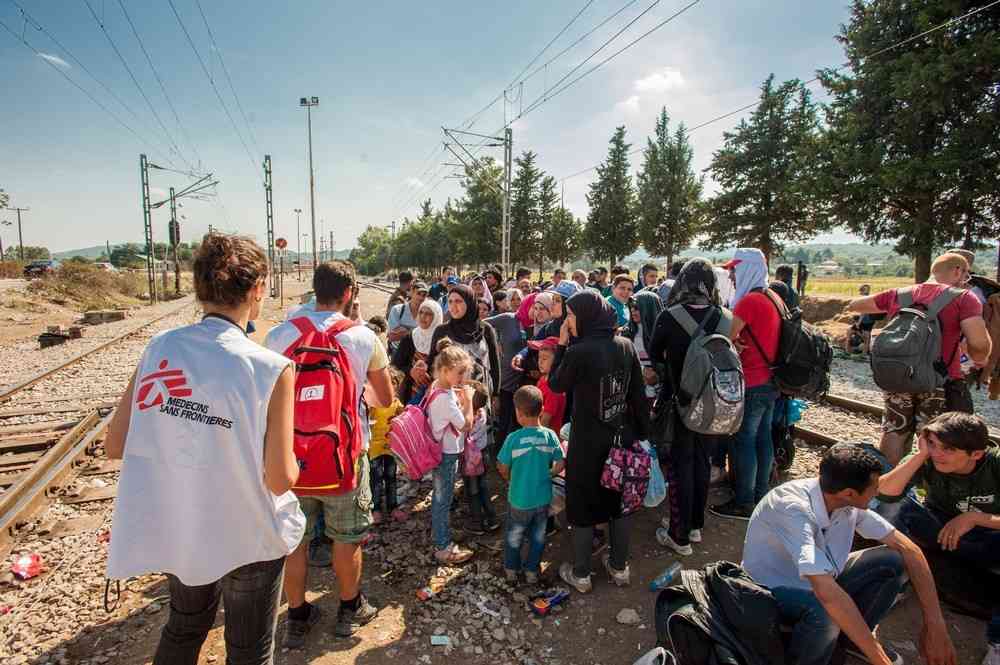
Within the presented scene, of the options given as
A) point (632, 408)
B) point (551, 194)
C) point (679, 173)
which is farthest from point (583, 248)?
point (632, 408)

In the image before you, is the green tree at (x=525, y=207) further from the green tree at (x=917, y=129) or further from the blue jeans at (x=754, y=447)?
the blue jeans at (x=754, y=447)

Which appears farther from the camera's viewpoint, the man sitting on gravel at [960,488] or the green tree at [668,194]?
the green tree at [668,194]

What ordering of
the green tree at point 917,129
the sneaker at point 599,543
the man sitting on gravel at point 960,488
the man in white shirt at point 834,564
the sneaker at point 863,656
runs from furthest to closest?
the green tree at point 917,129, the sneaker at point 599,543, the man sitting on gravel at point 960,488, the sneaker at point 863,656, the man in white shirt at point 834,564

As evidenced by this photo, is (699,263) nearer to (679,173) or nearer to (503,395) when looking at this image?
(503,395)

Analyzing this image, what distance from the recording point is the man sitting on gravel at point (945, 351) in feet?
11.5

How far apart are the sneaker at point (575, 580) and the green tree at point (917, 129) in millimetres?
16961

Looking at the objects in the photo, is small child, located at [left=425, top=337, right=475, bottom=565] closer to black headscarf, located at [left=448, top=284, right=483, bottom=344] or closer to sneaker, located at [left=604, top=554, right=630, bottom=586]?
black headscarf, located at [left=448, top=284, right=483, bottom=344]

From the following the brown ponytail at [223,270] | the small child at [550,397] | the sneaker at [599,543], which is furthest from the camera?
the small child at [550,397]

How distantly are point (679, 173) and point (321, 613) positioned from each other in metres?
28.4

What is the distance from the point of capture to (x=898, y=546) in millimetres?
2475

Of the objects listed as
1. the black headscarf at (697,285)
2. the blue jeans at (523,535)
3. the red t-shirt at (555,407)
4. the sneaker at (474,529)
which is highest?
the black headscarf at (697,285)

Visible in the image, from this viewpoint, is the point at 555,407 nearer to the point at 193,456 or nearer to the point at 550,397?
the point at 550,397

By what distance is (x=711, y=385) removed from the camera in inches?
130

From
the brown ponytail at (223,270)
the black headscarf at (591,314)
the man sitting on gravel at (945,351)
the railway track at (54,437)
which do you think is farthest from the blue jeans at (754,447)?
the railway track at (54,437)
